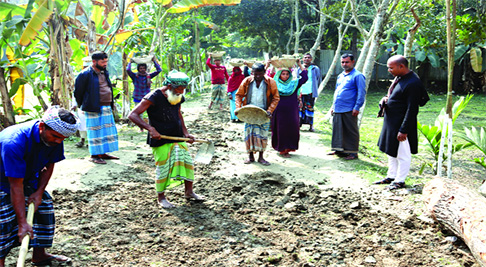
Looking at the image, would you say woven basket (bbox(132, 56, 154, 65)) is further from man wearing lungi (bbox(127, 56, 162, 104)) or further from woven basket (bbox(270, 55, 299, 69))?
woven basket (bbox(270, 55, 299, 69))

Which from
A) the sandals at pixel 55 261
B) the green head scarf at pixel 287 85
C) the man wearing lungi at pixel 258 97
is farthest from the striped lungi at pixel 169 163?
the green head scarf at pixel 287 85

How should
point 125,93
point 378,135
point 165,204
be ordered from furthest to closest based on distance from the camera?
point 125,93 → point 378,135 → point 165,204

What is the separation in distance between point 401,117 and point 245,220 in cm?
238

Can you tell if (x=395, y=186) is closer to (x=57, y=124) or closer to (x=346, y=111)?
(x=346, y=111)

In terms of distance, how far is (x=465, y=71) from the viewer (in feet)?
57.7

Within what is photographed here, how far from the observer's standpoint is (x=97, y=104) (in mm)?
6230

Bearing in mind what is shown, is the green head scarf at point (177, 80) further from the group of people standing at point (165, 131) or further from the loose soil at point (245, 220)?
the loose soil at point (245, 220)

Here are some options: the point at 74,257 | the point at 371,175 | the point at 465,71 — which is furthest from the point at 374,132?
the point at 465,71

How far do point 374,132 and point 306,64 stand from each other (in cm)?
240

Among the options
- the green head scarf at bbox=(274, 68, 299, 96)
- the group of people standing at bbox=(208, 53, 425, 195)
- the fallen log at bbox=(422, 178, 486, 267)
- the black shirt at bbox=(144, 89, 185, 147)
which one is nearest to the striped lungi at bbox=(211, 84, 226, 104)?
the group of people standing at bbox=(208, 53, 425, 195)

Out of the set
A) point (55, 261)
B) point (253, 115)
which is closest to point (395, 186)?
point (253, 115)

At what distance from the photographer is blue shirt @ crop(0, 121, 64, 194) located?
8.77ft

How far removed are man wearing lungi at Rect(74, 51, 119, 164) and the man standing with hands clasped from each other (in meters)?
4.15

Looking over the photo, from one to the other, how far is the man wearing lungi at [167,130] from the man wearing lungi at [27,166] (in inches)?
57.8
